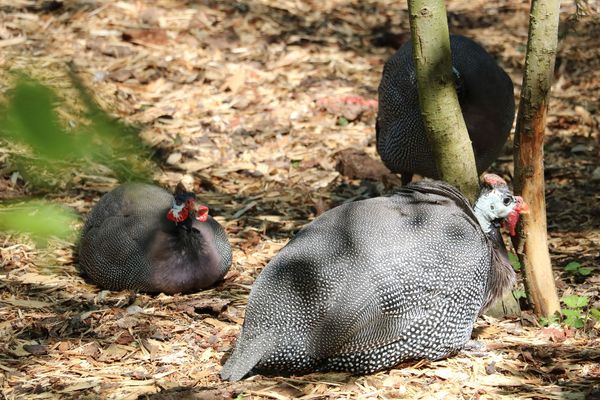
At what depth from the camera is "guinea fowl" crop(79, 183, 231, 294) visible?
5.07 m

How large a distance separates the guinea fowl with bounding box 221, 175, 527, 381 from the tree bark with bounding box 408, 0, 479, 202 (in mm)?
296

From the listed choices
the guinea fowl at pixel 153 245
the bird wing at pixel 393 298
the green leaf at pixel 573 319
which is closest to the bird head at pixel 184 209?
the guinea fowl at pixel 153 245

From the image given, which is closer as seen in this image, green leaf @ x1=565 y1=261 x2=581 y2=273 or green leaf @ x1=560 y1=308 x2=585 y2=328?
green leaf @ x1=560 y1=308 x2=585 y2=328

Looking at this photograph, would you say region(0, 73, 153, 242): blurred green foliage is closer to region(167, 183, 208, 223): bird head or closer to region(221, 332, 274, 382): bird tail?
region(221, 332, 274, 382): bird tail

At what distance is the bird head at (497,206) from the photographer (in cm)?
429

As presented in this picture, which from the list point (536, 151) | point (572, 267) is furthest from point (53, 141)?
point (572, 267)

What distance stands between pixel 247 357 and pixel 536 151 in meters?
1.68

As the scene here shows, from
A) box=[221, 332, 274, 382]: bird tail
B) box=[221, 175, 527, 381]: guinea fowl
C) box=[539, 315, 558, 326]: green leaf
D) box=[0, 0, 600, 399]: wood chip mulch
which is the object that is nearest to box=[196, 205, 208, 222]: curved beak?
box=[0, 0, 600, 399]: wood chip mulch

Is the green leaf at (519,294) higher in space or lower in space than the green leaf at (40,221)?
lower

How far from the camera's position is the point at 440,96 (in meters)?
4.10

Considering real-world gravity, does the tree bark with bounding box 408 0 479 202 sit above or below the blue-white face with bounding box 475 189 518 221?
above

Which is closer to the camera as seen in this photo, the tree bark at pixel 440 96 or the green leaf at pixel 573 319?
the tree bark at pixel 440 96

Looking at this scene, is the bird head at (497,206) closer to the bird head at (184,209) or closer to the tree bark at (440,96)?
the tree bark at (440,96)

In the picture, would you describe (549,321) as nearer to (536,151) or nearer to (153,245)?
(536,151)
